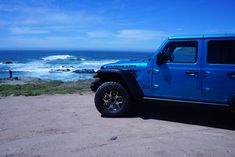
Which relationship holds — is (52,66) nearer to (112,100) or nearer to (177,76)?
(112,100)

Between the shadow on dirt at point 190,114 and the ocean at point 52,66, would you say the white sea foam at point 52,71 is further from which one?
the shadow on dirt at point 190,114

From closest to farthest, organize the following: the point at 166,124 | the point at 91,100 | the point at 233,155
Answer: the point at 233,155 < the point at 166,124 < the point at 91,100

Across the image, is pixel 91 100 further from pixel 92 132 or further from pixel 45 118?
pixel 92 132

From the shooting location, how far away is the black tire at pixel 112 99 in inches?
225

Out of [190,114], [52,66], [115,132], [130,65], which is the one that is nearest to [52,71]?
[52,66]

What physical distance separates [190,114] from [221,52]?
1956 mm

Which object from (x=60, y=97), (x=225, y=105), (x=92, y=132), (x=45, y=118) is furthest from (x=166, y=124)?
(x=60, y=97)

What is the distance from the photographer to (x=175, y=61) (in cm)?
533

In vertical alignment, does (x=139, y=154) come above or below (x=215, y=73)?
below

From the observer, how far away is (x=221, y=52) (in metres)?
4.89

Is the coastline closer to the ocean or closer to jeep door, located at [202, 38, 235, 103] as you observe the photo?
the ocean

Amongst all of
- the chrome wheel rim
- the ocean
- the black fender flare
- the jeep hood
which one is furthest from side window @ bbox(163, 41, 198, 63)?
the chrome wheel rim

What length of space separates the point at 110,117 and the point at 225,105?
2.57 meters

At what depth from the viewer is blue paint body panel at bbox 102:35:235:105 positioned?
482cm
